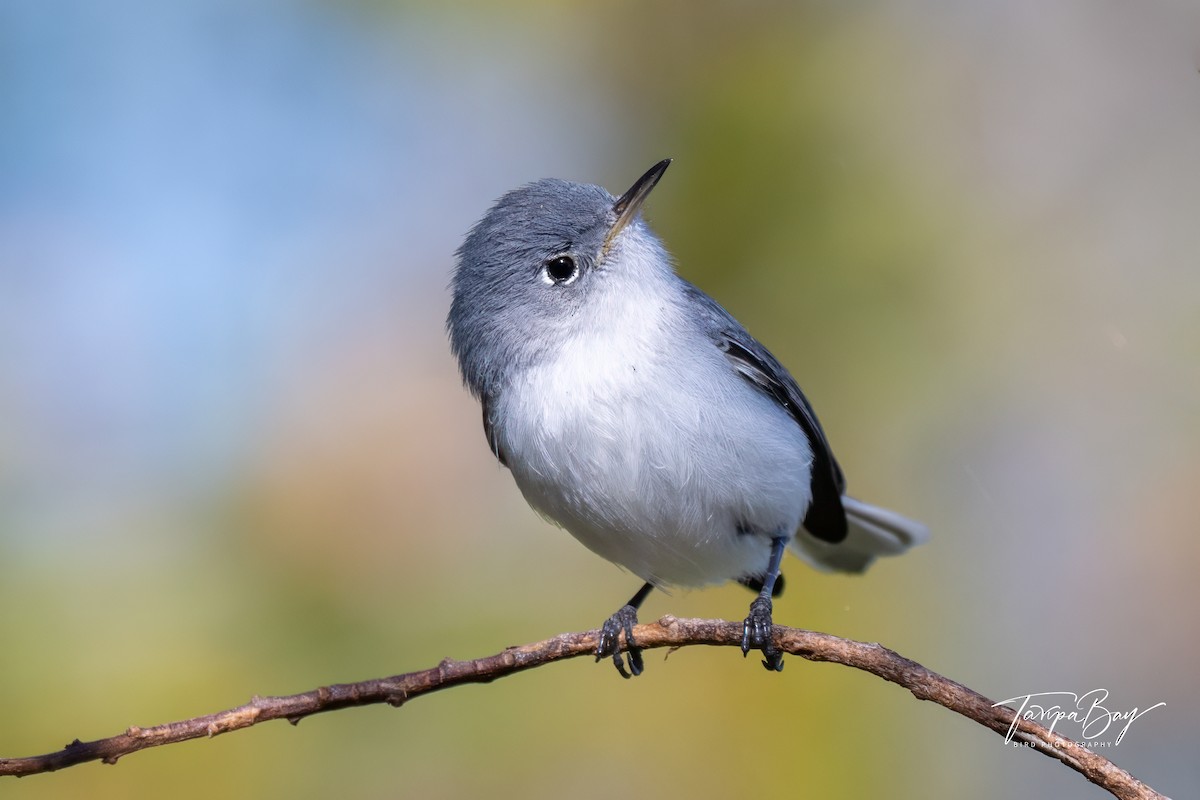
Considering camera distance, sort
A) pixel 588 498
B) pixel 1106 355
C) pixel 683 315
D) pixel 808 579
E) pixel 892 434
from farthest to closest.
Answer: pixel 1106 355
pixel 892 434
pixel 808 579
pixel 683 315
pixel 588 498

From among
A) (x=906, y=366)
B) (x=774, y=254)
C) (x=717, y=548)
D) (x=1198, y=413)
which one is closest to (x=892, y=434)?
(x=906, y=366)

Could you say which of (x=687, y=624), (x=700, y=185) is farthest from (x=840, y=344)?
(x=687, y=624)

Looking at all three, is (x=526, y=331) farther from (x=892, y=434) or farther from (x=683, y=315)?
(x=892, y=434)

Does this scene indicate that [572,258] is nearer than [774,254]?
Yes

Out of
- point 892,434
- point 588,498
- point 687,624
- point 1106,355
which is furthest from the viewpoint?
point 1106,355

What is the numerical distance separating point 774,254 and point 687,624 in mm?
2853

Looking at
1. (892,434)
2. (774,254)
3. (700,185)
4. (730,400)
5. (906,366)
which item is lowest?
(730,400)

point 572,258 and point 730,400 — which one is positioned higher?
point 572,258

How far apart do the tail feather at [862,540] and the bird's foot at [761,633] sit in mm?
887

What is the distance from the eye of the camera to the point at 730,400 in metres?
2.67

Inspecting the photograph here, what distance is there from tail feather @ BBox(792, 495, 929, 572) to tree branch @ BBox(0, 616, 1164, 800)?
1.47 m

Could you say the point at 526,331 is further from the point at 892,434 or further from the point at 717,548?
the point at 892,434

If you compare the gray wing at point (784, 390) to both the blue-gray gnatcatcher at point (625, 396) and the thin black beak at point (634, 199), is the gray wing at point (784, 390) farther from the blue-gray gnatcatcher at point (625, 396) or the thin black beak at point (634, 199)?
the thin black beak at point (634, 199)

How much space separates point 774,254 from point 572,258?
2.13 meters
